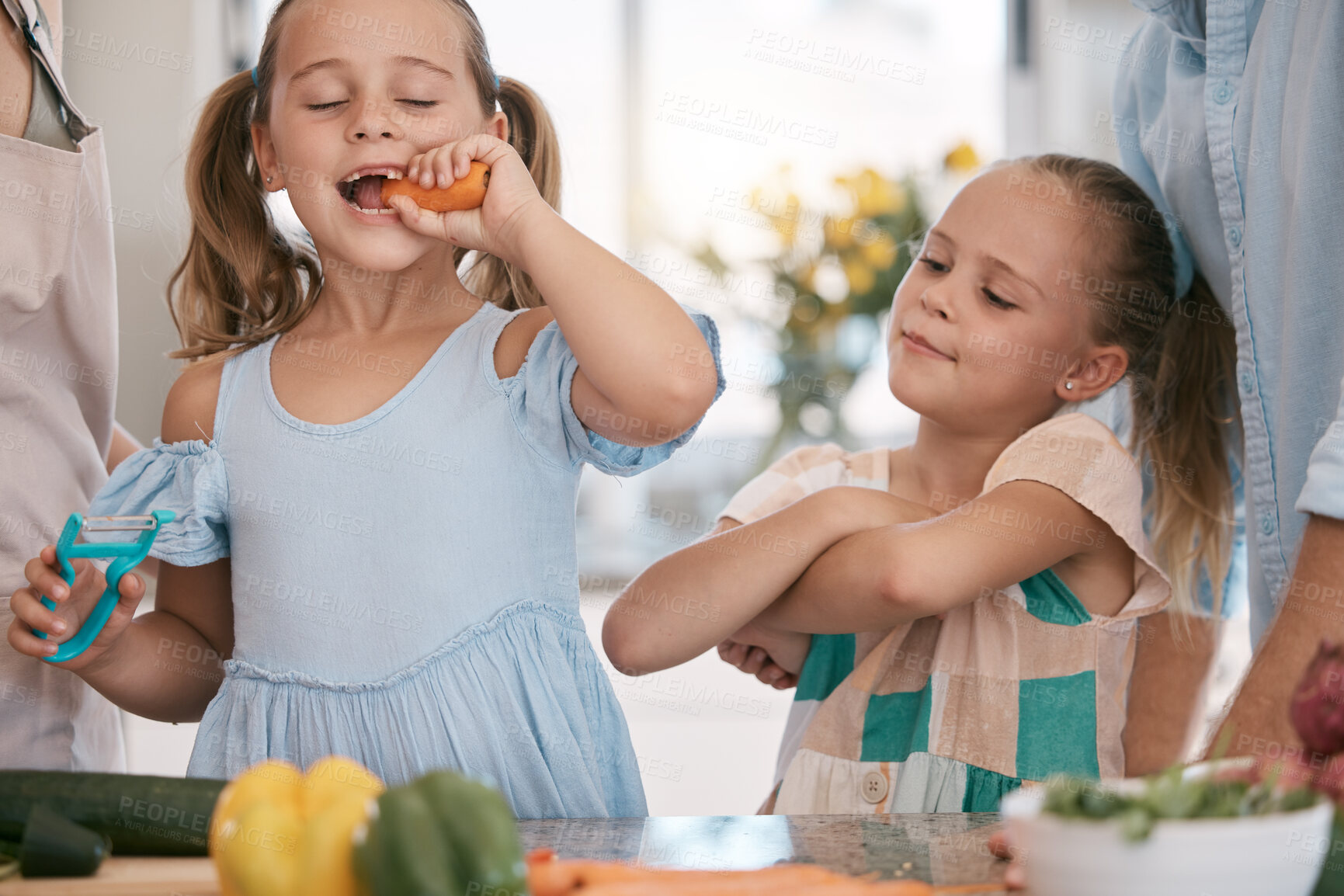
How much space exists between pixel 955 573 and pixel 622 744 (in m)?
0.37

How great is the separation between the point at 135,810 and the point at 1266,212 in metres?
1.14

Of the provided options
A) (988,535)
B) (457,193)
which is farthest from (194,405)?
(988,535)

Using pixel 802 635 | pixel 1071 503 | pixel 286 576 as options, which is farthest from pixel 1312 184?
pixel 286 576

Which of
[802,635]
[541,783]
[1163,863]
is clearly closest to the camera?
[1163,863]

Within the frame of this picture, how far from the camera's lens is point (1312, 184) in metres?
1.08

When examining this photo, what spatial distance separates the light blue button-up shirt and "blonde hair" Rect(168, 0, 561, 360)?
2.27 feet

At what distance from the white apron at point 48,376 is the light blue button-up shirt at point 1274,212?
116 centimetres

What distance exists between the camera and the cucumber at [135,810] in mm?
717

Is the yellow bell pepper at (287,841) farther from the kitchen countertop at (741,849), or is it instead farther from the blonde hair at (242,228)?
the blonde hair at (242,228)

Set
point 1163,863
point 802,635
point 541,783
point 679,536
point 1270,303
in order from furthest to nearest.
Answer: point 679,536
point 802,635
point 1270,303
point 541,783
point 1163,863

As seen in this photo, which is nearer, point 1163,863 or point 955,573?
point 1163,863

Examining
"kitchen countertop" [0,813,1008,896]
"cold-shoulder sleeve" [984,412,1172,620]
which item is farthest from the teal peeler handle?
"cold-shoulder sleeve" [984,412,1172,620]

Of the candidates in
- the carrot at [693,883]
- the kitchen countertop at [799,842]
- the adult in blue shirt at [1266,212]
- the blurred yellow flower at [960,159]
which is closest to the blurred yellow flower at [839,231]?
the blurred yellow flower at [960,159]

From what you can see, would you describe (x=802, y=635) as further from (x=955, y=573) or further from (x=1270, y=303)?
(x=1270, y=303)
